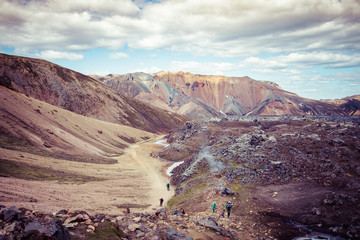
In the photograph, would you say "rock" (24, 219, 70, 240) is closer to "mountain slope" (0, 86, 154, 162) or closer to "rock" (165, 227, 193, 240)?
"rock" (165, 227, 193, 240)

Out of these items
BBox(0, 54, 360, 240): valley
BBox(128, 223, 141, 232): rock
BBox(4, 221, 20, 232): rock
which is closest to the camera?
BBox(4, 221, 20, 232): rock

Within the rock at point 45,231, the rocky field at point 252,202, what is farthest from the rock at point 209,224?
the rock at point 45,231

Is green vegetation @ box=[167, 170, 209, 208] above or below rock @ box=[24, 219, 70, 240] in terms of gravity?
below

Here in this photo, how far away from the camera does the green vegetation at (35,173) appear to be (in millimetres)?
29206

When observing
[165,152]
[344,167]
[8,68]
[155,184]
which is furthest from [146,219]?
[8,68]

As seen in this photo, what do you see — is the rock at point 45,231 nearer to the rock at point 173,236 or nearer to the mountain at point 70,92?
the rock at point 173,236

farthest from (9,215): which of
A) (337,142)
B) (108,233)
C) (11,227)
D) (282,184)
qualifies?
(337,142)

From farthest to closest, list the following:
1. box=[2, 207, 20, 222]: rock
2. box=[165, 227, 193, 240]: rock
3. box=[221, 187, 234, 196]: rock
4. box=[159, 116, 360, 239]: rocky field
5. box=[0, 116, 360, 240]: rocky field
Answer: box=[221, 187, 234, 196]: rock < box=[159, 116, 360, 239]: rocky field < box=[165, 227, 193, 240]: rock < box=[0, 116, 360, 240]: rocky field < box=[2, 207, 20, 222]: rock

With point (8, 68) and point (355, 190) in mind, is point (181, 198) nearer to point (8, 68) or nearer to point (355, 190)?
point (355, 190)

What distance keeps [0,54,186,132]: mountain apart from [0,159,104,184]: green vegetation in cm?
6650

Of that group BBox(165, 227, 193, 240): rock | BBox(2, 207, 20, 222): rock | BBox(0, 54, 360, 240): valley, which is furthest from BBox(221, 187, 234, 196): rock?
BBox(2, 207, 20, 222): rock

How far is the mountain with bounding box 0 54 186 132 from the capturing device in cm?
9769

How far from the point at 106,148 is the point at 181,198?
4144cm

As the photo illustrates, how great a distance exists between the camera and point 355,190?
2823 cm
